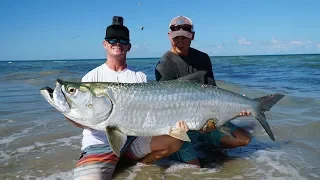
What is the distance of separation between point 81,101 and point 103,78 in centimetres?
88

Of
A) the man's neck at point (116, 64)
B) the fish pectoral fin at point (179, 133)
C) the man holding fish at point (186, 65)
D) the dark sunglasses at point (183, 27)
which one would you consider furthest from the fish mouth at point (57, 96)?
the dark sunglasses at point (183, 27)

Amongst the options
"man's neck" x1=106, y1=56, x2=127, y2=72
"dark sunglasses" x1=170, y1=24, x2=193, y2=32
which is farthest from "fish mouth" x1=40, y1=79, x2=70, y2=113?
"dark sunglasses" x1=170, y1=24, x2=193, y2=32

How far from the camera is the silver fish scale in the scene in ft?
11.5

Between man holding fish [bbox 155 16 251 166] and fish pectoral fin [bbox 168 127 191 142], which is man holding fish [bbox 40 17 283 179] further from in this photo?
man holding fish [bbox 155 16 251 166]

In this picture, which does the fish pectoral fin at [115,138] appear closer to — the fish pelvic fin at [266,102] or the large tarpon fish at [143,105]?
the large tarpon fish at [143,105]

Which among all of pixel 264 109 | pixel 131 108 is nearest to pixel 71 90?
pixel 131 108

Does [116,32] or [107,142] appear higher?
[116,32]

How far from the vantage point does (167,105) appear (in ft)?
12.0

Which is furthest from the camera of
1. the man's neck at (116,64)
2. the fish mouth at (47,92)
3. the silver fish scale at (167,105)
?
the man's neck at (116,64)

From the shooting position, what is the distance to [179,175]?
4352 millimetres

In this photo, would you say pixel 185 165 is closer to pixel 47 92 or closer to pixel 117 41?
pixel 117 41

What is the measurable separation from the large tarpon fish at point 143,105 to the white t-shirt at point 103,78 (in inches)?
24.5

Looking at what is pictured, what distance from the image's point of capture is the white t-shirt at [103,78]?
4.04 meters

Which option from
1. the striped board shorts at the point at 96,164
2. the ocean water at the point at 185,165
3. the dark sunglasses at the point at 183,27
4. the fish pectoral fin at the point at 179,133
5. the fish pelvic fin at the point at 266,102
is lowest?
the ocean water at the point at 185,165
